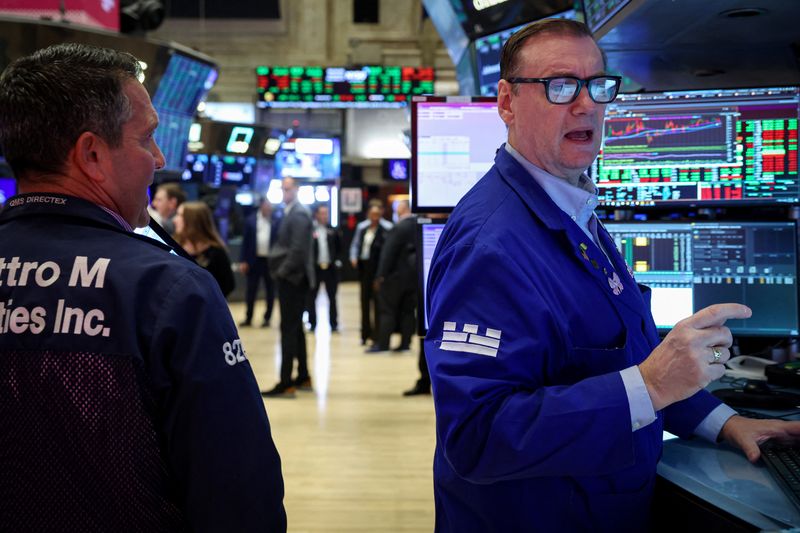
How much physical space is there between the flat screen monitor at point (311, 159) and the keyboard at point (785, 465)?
1339 cm

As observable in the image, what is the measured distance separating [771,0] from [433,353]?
61.9 inches

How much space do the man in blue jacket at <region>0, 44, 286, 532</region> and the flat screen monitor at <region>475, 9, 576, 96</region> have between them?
12.0ft

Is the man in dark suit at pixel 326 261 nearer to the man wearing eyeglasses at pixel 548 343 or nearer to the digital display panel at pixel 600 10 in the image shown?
the digital display panel at pixel 600 10

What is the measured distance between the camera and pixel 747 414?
1.99 metres

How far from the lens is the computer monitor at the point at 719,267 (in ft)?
8.42

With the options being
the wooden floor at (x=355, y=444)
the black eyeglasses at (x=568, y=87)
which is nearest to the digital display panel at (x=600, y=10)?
the black eyeglasses at (x=568, y=87)

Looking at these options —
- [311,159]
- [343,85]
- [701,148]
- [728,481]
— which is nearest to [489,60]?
[701,148]

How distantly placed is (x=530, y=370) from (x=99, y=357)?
2.16 ft

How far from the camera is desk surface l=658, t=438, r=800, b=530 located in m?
1.41

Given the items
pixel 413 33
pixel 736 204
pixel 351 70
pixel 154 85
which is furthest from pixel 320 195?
pixel 736 204

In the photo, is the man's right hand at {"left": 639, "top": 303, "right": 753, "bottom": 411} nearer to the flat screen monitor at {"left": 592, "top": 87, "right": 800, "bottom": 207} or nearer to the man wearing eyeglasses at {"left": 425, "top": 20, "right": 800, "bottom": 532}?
the man wearing eyeglasses at {"left": 425, "top": 20, "right": 800, "bottom": 532}

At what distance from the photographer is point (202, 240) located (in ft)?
18.7

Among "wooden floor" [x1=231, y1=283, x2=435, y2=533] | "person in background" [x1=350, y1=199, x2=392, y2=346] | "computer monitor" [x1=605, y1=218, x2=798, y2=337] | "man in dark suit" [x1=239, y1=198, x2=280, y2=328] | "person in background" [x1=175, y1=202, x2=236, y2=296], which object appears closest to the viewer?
"computer monitor" [x1=605, y1=218, x2=798, y2=337]

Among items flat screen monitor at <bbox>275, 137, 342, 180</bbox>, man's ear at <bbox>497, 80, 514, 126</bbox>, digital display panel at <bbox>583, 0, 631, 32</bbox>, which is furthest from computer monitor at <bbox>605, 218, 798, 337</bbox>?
flat screen monitor at <bbox>275, 137, 342, 180</bbox>
